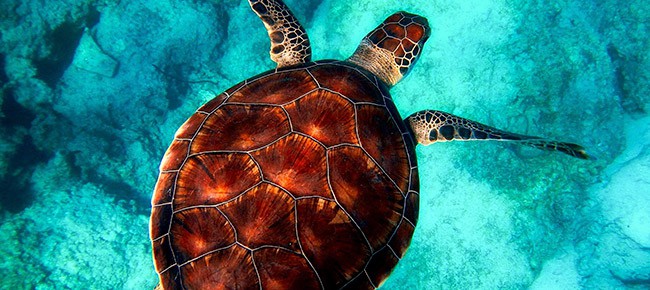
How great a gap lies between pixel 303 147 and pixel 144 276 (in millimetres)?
4974

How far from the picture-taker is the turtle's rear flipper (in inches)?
135

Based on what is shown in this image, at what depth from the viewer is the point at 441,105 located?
5.54m

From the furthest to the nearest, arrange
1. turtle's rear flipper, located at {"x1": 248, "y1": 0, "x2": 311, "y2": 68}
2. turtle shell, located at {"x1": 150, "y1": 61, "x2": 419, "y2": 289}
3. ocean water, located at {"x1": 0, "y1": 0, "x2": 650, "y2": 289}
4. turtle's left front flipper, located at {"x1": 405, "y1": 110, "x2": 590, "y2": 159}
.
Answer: ocean water, located at {"x1": 0, "y1": 0, "x2": 650, "y2": 289}
turtle's rear flipper, located at {"x1": 248, "y1": 0, "x2": 311, "y2": 68}
turtle's left front flipper, located at {"x1": 405, "y1": 110, "x2": 590, "y2": 159}
turtle shell, located at {"x1": 150, "y1": 61, "x2": 419, "y2": 289}

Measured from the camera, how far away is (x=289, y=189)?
6.11 feet

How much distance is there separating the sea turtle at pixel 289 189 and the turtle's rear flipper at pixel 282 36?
2.43 feet

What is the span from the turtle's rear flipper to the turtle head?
2.12ft

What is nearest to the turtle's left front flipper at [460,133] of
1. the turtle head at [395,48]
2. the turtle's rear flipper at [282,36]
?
the turtle head at [395,48]

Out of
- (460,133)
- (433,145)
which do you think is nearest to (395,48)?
(460,133)

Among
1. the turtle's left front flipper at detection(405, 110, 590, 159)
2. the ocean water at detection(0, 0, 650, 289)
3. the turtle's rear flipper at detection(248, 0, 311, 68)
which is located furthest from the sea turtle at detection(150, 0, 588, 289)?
the ocean water at detection(0, 0, 650, 289)

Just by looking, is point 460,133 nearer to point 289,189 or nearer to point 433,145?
point 289,189

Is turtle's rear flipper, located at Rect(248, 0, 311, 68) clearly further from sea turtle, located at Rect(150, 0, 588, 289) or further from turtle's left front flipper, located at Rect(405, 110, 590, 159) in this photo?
turtle's left front flipper, located at Rect(405, 110, 590, 159)

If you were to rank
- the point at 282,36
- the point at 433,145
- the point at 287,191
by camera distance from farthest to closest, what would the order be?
the point at 433,145 → the point at 282,36 → the point at 287,191

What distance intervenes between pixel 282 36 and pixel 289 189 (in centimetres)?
217

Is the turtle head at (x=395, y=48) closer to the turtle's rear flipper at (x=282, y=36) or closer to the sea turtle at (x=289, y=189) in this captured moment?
the turtle's rear flipper at (x=282, y=36)
